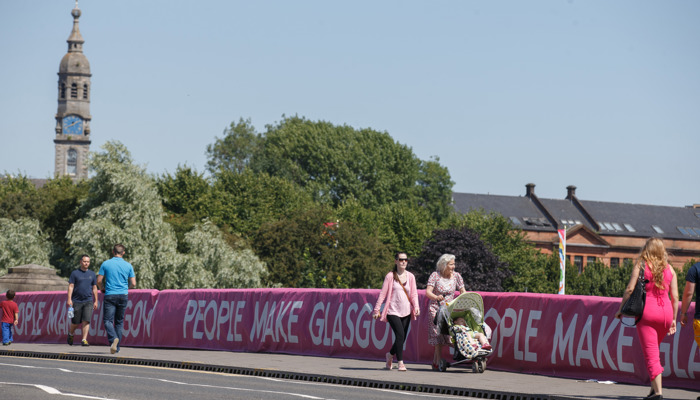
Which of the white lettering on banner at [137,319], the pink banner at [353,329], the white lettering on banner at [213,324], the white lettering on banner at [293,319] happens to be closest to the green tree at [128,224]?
the pink banner at [353,329]

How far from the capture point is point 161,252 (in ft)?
200

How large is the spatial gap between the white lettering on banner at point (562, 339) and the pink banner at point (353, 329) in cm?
1

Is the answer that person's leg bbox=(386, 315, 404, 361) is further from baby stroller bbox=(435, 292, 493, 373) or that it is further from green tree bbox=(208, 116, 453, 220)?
green tree bbox=(208, 116, 453, 220)

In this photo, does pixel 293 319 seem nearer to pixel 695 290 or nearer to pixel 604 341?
pixel 604 341

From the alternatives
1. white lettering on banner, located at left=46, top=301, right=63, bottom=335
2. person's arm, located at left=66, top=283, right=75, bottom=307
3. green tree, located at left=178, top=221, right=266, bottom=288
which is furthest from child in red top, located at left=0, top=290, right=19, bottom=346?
green tree, located at left=178, top=221, right=266, bottom=288

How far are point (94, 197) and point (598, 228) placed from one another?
79165 mm

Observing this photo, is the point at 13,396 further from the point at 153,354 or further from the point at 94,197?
the point at 94,197

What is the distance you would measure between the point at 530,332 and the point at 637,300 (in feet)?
12.5

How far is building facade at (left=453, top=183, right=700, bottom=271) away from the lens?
12562 cm

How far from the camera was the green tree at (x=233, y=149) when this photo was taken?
11762 cm

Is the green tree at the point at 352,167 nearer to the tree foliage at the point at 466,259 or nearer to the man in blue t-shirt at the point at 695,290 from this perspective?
the tree foliage at the point at 466,259

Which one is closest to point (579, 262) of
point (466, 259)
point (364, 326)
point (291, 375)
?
point (466, 259)

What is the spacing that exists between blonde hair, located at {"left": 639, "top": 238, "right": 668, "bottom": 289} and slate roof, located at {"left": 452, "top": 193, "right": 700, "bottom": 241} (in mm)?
115167

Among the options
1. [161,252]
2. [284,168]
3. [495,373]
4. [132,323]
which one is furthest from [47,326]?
[284,168]
